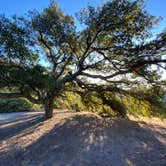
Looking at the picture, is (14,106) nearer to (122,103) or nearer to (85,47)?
(122,103)

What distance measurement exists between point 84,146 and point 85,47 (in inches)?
139

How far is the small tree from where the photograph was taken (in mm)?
6676

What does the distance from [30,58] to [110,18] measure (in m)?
3.06

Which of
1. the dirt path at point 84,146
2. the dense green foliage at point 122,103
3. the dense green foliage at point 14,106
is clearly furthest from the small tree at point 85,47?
the dense green foliage at point 14,106

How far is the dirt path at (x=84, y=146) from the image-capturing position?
456 centimetres

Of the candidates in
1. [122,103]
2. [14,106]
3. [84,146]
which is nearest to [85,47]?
[122,103]

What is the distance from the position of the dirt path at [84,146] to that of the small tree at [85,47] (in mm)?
1549

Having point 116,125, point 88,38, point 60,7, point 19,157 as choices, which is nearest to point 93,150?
point 19,157

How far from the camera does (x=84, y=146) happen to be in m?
5.39

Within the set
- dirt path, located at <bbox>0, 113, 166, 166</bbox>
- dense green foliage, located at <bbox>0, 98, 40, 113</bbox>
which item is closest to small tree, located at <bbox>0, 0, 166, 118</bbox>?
dirt path, located at <bbox>0, 113, 166, 166</bbox>

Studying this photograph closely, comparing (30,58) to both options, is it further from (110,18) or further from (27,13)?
(110,18)

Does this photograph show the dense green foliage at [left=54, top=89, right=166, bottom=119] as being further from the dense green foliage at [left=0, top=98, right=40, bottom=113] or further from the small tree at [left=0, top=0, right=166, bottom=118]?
the dense green foliage at [left=0, top=98, right=40, bottom=113]

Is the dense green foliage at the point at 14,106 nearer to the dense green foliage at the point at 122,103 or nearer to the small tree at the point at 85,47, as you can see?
the dense green foliage at the point at 122,103

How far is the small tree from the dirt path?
1549 mm
